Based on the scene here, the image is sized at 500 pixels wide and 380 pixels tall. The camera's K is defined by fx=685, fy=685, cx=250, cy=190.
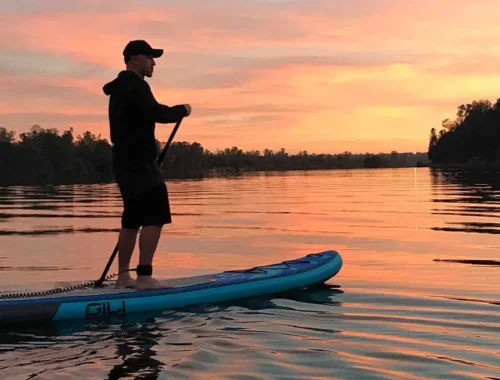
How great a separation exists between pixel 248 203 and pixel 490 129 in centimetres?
11527

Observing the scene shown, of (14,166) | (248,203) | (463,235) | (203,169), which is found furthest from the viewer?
(203,169)

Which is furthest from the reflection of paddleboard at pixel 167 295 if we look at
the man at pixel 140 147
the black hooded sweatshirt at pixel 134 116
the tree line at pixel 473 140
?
the tree line at pixel 473 140

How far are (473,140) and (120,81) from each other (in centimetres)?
13393

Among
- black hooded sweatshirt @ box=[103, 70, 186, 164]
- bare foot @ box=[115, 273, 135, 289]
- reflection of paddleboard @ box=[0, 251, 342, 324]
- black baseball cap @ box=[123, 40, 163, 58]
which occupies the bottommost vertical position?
reflection of paddleboard @ box=[0, 251, 342, 324]

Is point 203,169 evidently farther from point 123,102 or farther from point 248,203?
point 123,102

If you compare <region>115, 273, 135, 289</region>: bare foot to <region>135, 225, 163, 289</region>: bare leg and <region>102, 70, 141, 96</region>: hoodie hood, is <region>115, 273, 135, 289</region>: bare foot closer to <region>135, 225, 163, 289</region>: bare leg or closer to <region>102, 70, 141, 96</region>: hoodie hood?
<region>135, 225, 163, 289</region>: bare leg

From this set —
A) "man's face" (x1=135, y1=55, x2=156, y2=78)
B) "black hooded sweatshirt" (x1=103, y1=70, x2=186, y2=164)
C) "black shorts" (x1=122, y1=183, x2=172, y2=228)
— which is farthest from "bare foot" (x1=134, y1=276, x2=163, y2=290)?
"man's face" (x1=135, y1=55, x2=156, y2=78)

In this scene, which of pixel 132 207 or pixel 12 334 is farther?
pixel 132 207

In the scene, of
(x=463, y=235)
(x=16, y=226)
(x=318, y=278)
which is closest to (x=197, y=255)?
(x=318, y=278)

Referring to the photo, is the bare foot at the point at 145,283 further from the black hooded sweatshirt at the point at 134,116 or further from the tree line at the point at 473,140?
the tree line at the point at 473,140

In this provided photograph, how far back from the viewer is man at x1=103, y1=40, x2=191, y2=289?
6.26 metres

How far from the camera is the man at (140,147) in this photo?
626cm

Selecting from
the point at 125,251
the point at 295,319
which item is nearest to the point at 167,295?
the point at 125,251

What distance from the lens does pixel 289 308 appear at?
247 inches
